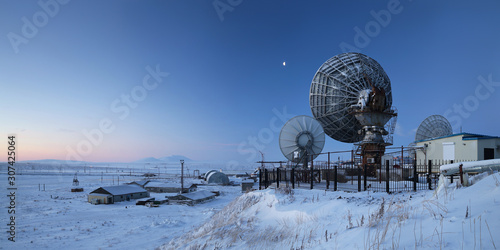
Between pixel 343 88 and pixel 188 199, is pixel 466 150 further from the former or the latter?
pixel 188 199

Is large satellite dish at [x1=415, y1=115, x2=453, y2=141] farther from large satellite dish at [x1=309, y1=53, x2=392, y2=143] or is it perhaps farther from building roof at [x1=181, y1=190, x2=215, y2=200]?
building roof at [x1=181, y1=190, x2=215, y2=200]

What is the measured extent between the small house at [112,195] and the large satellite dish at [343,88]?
3619 centimetres

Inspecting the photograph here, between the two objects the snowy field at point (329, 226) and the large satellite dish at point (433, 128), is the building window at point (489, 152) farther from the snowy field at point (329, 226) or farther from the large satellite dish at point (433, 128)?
the snowy field at point (329, 226)

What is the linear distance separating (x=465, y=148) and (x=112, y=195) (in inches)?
1972

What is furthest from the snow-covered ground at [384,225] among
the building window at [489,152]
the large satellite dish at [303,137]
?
the building window at [489,152]

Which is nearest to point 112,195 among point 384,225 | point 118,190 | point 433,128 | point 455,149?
point 118,190

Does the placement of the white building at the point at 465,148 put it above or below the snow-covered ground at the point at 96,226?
above

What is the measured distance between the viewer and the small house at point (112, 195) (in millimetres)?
42812

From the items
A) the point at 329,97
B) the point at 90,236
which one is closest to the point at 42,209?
the point at 90,236

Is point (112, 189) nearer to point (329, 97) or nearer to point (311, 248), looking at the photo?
point (329, 97)

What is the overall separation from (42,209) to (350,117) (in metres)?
43.8

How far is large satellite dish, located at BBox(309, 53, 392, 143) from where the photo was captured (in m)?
29.4

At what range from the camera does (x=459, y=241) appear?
455cm

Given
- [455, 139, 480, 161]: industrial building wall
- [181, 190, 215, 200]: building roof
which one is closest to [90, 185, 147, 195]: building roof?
[181, 190, 215, 200]: building roof
